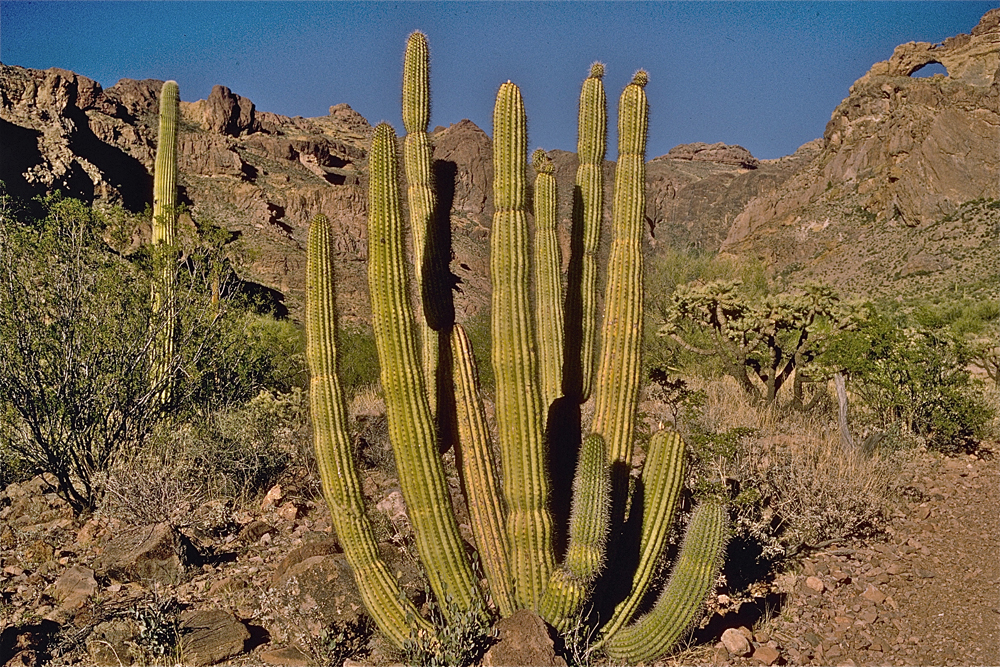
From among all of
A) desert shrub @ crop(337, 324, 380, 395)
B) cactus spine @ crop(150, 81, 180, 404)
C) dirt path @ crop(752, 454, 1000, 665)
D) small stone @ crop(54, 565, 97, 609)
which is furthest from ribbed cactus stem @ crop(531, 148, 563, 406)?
desert shrub @ crop(337, 324, 380, 395)

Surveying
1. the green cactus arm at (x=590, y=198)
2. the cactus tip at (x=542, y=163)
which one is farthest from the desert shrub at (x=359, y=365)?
the green cactus arm at (x=590, y=198)

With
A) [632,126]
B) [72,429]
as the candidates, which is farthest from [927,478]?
[72,429]

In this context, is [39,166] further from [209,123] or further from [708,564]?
[708,564]

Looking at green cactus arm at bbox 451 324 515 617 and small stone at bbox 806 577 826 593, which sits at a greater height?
green cactus arm at bbox 451 324 515 617

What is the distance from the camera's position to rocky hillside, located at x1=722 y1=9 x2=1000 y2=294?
39875 millimetres

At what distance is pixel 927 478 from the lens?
8.10 m

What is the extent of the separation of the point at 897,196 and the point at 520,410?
174ft

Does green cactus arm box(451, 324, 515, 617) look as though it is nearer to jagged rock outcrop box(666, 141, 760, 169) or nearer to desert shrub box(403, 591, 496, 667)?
desert shrub box(403, 591, 496, 667)

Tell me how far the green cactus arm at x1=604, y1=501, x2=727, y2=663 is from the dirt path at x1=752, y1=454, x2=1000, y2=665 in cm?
55

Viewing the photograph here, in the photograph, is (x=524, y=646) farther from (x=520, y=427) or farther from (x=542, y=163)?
(x=542, y=163)

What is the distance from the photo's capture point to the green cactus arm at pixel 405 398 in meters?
4.09

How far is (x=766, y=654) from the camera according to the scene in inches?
181

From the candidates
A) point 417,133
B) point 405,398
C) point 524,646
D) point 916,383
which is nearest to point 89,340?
point 417,133

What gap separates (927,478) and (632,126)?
5891 millimetres
